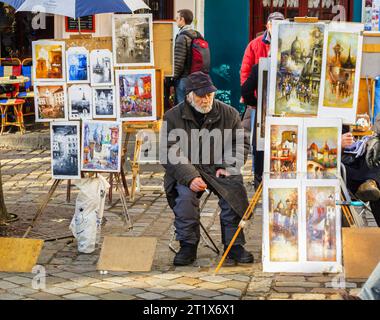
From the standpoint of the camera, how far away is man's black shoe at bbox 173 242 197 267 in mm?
7477

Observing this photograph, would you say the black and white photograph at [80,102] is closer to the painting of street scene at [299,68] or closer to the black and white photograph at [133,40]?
the black and white photograph at [133,40]

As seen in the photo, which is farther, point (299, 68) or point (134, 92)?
point (134, 92)

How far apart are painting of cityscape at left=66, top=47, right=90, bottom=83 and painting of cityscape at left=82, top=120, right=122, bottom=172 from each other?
0.53 metres

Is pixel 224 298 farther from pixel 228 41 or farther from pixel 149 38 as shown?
pixel 228 41

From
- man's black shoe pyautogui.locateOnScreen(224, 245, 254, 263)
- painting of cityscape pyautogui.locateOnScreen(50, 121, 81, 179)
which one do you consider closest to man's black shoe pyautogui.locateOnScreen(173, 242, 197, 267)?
man's black shoe pyautogui.locateOnScreen(224, 245, 254, 263)

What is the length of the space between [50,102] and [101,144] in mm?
696

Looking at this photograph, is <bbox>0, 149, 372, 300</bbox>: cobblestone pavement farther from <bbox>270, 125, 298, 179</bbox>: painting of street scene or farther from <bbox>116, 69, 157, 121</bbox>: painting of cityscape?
<bbox>116, 69, 157, 121</bbox>: painting of cityscape

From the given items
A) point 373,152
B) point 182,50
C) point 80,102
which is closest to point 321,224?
point 373,152

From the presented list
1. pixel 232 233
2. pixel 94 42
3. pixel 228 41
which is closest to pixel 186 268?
pixel 232 233

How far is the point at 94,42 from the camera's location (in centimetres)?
888

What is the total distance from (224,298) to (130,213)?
299 centimetres

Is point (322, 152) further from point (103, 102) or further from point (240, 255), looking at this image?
point (103, 102)

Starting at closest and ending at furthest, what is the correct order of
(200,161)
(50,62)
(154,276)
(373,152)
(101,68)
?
1. (373,152)
2. (154,276)
3. (200,161)
4. (50,62)
5. (101,68)

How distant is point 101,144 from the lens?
850 cm
